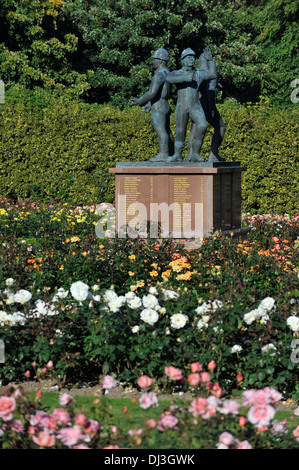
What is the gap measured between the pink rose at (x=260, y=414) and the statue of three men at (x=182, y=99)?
25.4ft

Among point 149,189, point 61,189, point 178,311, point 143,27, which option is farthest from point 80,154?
point 178,311

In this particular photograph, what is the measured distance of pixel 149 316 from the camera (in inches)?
181

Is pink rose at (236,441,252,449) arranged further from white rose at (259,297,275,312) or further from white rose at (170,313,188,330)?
white rose at (259,297,275,312)

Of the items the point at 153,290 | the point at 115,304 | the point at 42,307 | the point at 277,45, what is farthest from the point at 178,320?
the point at 277,45

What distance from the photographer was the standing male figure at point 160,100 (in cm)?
1048

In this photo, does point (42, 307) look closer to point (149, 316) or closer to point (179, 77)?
point (149, 316)

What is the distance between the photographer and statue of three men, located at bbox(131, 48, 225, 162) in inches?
407

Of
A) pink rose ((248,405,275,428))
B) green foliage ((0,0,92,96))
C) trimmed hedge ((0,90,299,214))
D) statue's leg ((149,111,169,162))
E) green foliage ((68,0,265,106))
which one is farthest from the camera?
green foliage ((68,0,265,106))

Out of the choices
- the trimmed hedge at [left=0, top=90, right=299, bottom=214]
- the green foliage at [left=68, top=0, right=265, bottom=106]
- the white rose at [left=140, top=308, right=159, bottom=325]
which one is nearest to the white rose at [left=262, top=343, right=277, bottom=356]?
the white rose at [left=140, top=308, right=159, bottom=325]

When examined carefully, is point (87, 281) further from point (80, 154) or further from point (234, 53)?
point (234, 53)

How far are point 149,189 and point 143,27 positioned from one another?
13.4 metres

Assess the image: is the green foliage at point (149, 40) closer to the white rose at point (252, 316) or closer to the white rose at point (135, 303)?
the white rose at point (135, 303)

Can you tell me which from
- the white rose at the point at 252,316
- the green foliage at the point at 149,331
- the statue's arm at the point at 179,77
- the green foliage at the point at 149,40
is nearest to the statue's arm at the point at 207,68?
the statue's arm at the point at 179,77

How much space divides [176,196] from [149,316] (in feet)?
18.7
